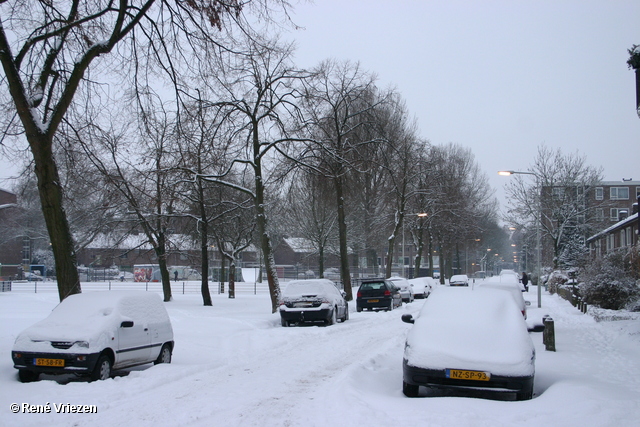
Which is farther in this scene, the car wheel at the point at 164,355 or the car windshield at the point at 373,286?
the car windshield at the point at 373,286

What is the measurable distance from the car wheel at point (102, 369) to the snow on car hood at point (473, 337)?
5.02 metres

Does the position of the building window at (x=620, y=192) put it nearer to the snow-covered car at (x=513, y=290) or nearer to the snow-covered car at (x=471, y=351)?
the snow-covered car at (x=513, y=290)

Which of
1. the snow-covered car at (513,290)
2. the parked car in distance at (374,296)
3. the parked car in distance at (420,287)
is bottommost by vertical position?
the parked car in distance at (420,287)

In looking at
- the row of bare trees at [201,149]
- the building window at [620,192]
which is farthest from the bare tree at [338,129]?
the building window at [620,192]

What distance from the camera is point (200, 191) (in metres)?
27.4

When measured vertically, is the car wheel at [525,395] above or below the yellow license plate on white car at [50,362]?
below

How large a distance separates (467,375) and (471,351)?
0.38 meters

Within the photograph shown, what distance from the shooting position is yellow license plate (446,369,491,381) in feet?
26.3

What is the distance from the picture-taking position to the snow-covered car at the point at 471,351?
26.3 feet

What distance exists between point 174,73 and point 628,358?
11490mm

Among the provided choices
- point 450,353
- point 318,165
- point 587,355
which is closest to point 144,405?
point 450,353

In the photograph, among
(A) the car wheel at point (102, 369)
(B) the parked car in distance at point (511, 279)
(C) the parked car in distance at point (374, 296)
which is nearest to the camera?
(A) the car wheel at point (102, 369)

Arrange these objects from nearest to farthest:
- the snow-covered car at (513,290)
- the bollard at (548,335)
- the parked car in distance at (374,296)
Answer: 1. the snow-covered car at (513,290)
2. the bollard at (548,335)
3. the parked car in distance at (374,296)

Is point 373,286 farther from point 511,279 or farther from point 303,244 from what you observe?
point 303,244
